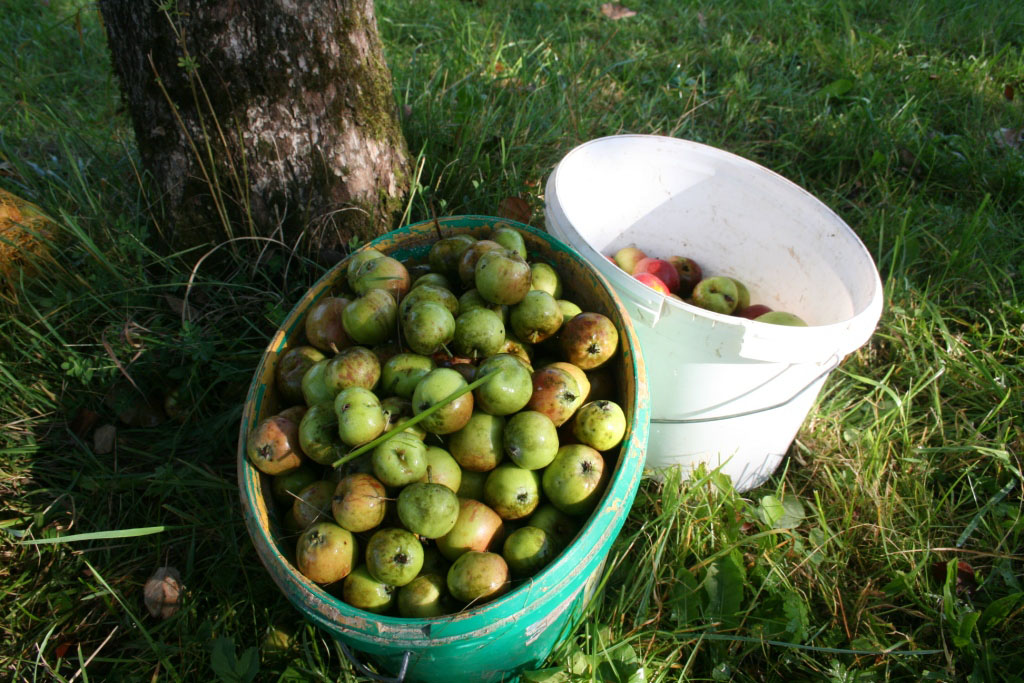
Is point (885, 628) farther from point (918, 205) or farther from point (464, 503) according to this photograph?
→ point (918, 205)

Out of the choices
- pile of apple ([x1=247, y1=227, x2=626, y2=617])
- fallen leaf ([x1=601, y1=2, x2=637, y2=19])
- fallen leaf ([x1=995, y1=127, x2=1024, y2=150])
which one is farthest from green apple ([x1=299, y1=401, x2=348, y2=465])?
fallen leaf ([x1=601, y1=2, x2=637, y2=19])

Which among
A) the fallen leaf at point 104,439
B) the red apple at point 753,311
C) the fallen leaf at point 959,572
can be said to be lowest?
the fallen leaf at point 959,572

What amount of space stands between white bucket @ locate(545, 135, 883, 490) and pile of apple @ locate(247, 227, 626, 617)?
0.89ft

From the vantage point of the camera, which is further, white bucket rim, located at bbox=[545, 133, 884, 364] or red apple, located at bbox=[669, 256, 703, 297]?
red apple, located at bbox=[669, 256, 703, 297]

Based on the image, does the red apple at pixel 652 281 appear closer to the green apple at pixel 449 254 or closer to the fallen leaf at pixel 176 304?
the green apple at pixel 449 254

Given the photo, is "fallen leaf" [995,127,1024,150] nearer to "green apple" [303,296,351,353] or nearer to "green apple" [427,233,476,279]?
"green apple" [427,233,476,279]

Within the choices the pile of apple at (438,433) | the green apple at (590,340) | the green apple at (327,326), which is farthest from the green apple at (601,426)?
the green apple at (327,326)

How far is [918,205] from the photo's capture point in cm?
336

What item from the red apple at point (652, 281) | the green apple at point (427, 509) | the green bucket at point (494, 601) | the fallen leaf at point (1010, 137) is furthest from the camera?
the fallen leaf at point (1010, 137)

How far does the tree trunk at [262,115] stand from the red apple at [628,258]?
1010mm

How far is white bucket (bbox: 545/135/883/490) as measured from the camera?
1.92 metres

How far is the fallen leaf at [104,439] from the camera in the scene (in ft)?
7.59

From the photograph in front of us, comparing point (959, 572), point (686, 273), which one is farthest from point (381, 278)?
point (959, 572)

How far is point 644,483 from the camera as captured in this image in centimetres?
239
